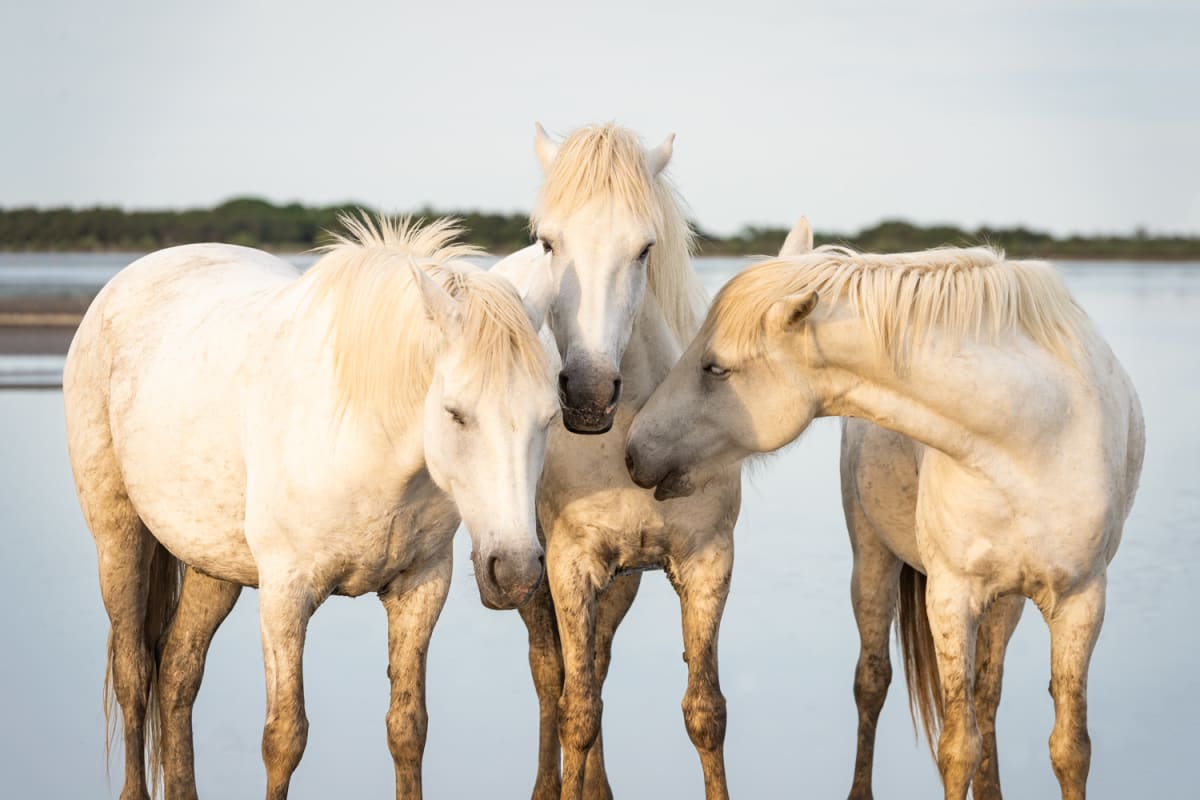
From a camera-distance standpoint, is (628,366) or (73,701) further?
(73,701)

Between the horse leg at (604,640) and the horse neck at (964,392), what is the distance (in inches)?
43.8

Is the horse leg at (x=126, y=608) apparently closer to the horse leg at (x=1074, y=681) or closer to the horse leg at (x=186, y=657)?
the horse leg at (x=186, y=657)

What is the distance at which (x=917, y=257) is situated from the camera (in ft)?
13.1

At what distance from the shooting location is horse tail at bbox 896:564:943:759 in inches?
198

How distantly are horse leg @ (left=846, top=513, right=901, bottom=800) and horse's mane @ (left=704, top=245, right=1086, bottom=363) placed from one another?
1.11 meters

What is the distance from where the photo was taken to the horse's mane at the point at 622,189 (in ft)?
13.0

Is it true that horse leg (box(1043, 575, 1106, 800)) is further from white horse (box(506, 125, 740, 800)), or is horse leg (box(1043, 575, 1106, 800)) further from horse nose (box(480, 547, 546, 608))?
horse nose (box(480, 547, 546, 608))

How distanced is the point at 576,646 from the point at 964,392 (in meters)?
1.30

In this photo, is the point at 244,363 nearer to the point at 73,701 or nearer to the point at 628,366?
the point at 628,366

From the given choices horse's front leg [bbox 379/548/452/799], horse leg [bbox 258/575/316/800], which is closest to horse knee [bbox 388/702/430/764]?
horse's front leg [bbox 379/548/452/799]

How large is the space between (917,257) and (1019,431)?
1.76ft

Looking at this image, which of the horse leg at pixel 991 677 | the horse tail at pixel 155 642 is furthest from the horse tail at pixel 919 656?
the horse tail at pixel 155 642

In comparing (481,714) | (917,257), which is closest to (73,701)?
(481,714)

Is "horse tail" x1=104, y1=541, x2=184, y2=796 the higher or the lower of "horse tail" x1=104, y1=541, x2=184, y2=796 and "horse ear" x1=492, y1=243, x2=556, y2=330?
the lower
